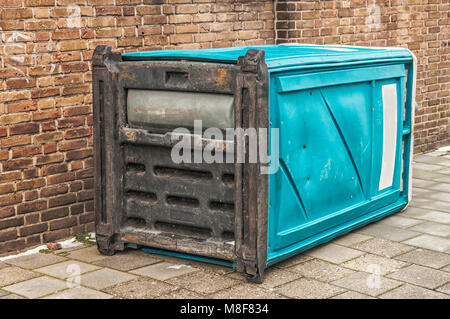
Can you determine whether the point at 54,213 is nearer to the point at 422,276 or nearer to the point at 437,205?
the point at 422,276

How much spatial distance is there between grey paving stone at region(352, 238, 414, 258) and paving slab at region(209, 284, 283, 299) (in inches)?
48.2

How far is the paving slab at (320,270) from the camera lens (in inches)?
201

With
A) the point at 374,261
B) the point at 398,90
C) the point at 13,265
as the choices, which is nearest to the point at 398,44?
the point at 398,90

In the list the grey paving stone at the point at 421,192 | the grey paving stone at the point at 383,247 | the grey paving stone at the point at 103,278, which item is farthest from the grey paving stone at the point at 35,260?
the grey paving stone at the point at 421,192

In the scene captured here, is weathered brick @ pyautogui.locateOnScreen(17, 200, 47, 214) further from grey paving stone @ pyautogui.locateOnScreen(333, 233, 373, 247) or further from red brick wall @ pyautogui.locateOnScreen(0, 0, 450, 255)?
grey paving stone @ pyautogui.locateOnScreen(333, 233, 373, 247)

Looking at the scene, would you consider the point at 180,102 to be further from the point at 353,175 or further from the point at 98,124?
the point at 353,175

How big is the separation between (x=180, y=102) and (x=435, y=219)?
2833 millimetres

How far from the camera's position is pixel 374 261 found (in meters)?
5.45

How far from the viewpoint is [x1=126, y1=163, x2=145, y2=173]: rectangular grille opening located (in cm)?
541

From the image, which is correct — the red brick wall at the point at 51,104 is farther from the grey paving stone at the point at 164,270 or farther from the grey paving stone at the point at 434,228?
the grey paving stone at the point at 434,228

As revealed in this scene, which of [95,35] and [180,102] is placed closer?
[180,102]

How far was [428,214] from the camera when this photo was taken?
678 cm

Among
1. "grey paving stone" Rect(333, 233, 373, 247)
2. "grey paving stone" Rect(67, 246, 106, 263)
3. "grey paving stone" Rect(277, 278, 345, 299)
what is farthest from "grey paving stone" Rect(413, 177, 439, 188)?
"grey paving stone" Rect(67, 246, 106, 263)

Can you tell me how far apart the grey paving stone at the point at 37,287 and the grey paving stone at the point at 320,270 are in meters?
1.62
